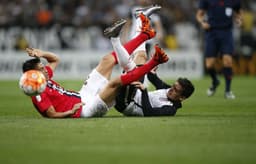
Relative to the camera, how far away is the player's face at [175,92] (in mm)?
11540

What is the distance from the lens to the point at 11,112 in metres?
13.9

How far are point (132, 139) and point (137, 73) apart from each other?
1996 millimetres

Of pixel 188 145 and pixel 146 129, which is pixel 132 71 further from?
pixel 188 145

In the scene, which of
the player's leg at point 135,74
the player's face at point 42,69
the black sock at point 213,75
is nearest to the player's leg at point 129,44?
the player's leg at point 135,74

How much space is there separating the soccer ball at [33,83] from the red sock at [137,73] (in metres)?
1.20

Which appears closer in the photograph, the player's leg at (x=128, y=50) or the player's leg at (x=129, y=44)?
the player's leg at (x=129, y=44)

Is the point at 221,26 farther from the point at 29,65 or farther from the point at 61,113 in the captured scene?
the point at 29,65

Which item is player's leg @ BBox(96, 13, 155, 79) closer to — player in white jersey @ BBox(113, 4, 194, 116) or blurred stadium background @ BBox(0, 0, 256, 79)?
player in white jersey @ BBox(113, 4, 194, 116)

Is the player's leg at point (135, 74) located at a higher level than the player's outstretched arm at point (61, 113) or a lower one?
higher

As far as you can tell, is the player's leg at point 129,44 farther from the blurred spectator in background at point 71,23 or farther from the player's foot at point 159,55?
the blurred spectator in background at point 71,23

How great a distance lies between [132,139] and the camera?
9266mm

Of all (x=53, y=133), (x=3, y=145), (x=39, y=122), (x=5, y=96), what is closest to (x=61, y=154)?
(x=3, y=145)

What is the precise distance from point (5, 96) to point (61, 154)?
10.9m

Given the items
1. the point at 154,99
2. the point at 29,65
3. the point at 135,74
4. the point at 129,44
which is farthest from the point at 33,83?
the point at 154,99
